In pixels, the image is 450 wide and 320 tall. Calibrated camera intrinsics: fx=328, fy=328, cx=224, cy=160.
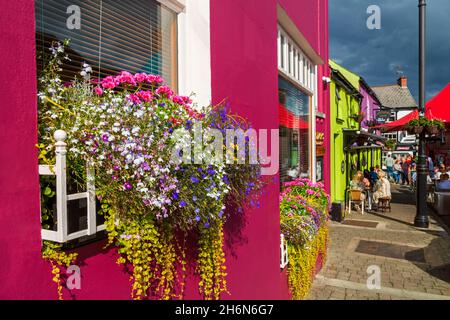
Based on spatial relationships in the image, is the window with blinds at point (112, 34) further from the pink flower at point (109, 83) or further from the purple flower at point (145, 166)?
the purple flower at point (145, 166)

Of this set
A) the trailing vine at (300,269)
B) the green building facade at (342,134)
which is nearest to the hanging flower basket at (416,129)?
the green building facade at (342,134)

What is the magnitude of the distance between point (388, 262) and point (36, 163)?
704 centimetres

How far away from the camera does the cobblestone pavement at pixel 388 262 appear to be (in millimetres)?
5375

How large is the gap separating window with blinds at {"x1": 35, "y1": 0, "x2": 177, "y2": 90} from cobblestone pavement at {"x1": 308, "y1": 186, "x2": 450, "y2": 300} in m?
4.46

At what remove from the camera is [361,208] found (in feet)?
39.7

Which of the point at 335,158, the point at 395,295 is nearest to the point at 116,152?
the point at 395,295

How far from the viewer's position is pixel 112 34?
2.36 meters

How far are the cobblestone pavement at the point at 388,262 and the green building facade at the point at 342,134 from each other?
2.02 metres

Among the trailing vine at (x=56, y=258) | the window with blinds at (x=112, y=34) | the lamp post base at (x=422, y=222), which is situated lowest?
the lamp post base at (x=422, y=222)

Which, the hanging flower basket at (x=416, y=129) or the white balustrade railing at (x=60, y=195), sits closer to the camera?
the white balustrade railing at (x=60, y=195)

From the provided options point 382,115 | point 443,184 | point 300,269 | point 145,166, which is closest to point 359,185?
point 443,184

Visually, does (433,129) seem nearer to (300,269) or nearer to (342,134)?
(342,134)

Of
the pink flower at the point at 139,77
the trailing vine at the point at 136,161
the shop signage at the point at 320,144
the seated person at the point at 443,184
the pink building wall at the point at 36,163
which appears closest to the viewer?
the pink building wall at the point at 36,163

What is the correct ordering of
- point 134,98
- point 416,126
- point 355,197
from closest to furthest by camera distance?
point 134,98 → point 416,126 → point 355,197
